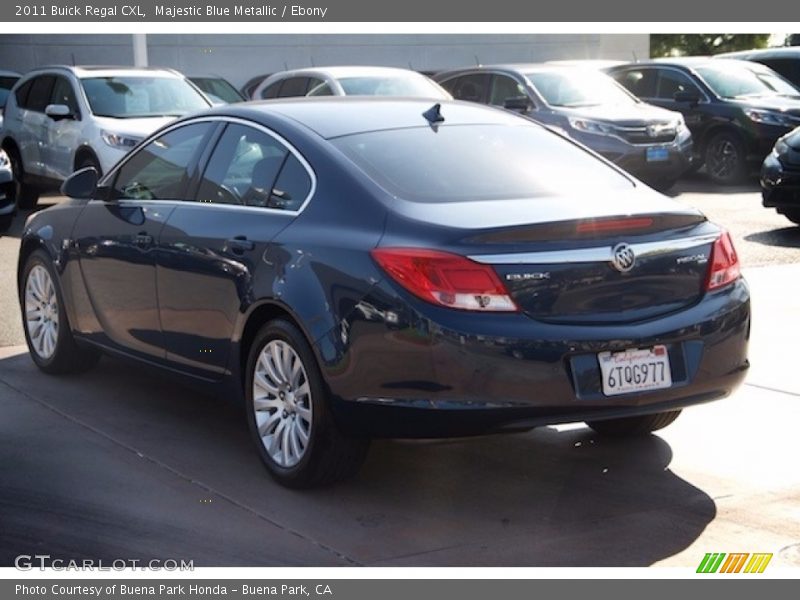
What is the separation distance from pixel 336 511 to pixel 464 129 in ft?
6.20

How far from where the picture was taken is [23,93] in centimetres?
1750

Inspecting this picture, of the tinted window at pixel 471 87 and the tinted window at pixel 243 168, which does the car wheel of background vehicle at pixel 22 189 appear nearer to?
the tinted window at pixel 471 87

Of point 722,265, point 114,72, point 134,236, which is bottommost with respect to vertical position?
point 114,72

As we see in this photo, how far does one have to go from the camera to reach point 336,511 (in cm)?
568

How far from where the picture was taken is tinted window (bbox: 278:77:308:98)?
720 inches

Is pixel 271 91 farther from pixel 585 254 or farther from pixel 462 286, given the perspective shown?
pixel 462 286

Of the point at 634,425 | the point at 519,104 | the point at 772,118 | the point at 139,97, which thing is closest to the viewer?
the point at 634,425

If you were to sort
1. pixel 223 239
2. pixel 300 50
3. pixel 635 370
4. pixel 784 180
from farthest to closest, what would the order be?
pixel 300 50 → pixel 784 180 → pixel 223 239 → pixel 635 370

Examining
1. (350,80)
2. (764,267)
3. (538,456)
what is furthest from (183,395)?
(350,80)


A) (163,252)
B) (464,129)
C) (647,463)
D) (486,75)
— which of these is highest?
(464,129)

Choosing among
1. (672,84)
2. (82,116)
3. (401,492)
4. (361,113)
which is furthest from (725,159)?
(401,492)

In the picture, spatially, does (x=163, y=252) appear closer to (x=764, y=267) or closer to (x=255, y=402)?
(x=255, y=402)

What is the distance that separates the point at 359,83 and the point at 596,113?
290cm

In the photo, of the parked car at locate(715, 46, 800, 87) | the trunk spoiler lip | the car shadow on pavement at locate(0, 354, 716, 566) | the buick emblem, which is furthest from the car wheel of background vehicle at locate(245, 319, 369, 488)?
the parked car at locate(715, 46, 800, 87)
